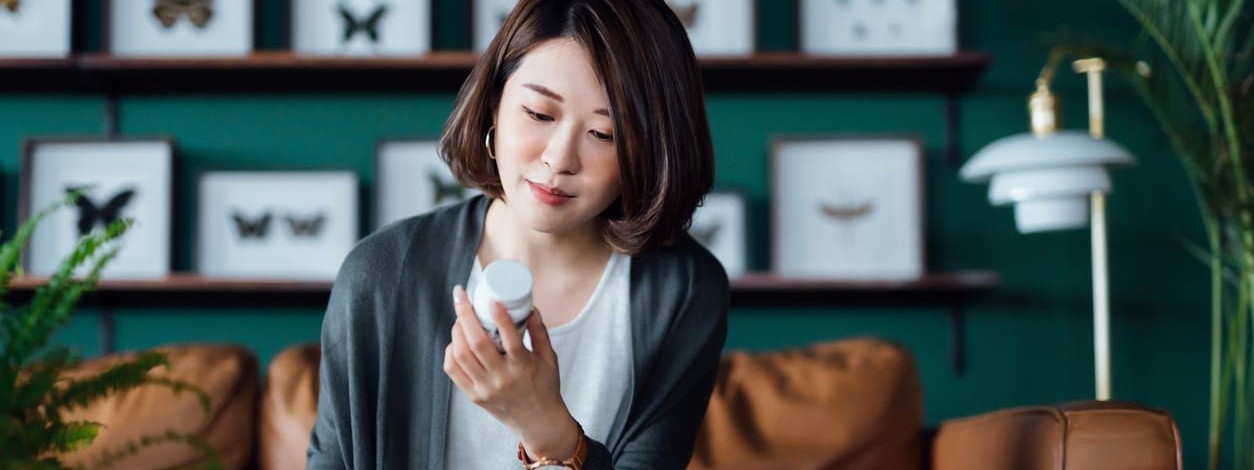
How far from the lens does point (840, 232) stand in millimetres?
2633

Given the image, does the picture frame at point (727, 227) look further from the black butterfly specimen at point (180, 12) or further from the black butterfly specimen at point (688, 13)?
the black butterfly specimen at point (180, 12)

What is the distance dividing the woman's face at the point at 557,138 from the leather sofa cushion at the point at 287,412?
893 millimetres

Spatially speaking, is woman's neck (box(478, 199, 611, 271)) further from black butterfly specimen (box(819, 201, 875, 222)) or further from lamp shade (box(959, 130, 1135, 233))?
black butterfly specimen (box(819, 201, 875, 222))

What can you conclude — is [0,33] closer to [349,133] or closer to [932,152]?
[349,133]

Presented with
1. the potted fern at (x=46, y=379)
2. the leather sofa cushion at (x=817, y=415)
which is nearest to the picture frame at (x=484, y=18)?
the leather sofa cushion at (x=817, y=415)

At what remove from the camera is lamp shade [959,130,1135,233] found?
2.21 metres

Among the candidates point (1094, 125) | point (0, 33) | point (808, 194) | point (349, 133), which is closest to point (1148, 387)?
point (1094, 125)

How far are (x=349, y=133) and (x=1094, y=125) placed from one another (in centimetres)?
155

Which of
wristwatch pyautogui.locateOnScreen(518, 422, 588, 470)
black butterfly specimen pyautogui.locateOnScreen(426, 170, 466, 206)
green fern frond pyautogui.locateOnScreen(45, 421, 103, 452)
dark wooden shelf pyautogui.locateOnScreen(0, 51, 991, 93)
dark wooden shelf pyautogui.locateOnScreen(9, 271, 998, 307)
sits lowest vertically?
wristwatch pyautogui.locateOnScreen(518, 422, 588, 470)

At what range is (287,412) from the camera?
202cm

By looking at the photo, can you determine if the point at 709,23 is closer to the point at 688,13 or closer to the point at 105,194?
the point at 688,13

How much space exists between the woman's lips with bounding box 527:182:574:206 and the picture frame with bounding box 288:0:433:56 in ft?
4.77

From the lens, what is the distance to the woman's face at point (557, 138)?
1.20 meters

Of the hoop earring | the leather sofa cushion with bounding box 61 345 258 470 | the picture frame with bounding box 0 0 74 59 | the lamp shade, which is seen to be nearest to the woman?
the hoop earring
